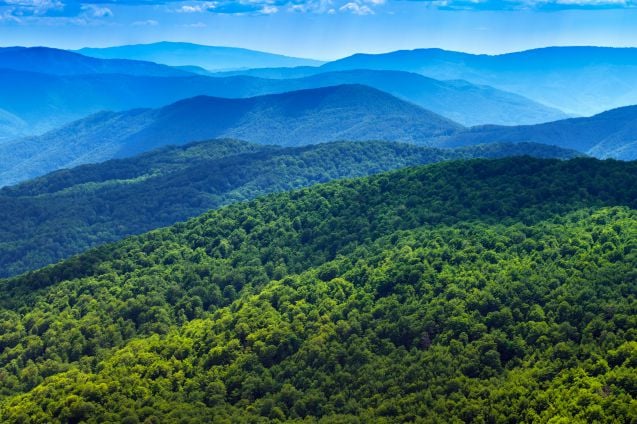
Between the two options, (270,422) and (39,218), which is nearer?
(270,422)

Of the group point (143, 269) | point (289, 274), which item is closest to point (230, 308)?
point (289, 274)

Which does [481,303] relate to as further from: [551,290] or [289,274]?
[289,274]

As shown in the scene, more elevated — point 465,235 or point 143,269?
point 465,235

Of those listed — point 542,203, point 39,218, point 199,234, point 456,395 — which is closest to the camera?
point 456,395

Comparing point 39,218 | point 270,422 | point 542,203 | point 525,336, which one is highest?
point 542,203

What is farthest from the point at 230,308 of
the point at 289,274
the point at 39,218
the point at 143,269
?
the point at 39,218

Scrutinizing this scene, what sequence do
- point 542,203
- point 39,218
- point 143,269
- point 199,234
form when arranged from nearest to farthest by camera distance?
point 542,203, point 143,269, point 199,234, point 39,218
